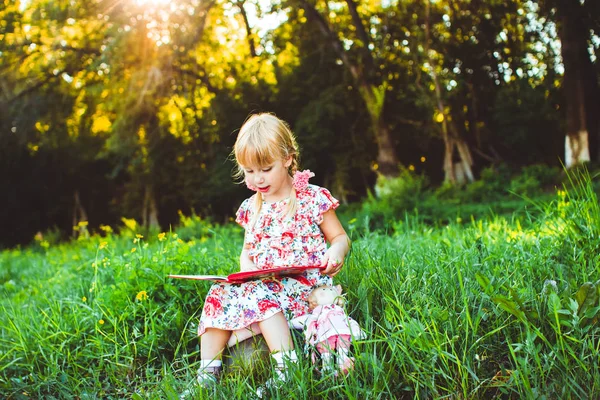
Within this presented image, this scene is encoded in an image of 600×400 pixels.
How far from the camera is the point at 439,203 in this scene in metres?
10.5

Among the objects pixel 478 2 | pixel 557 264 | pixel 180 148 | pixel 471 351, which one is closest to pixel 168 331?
pixel 471 351

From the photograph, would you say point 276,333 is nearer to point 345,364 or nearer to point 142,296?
point 345,364

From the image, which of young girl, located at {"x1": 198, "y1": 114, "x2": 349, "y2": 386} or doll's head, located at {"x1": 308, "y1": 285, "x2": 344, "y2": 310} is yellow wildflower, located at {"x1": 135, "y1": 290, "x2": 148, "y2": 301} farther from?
doll's head, located at {"x1": 308, "y1": 285, "x2": 344, "y2": 310}

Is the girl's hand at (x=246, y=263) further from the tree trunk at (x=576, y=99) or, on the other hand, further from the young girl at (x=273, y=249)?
the tree trunk at (x=576, y=99)

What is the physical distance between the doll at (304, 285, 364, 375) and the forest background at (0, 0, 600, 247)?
34.3ft

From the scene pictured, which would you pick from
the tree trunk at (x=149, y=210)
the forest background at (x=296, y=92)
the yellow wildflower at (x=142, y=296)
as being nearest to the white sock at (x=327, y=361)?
the yellow wildflower at (x=142, y=296)

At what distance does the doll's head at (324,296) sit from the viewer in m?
2.68

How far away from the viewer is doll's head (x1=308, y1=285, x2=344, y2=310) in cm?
268

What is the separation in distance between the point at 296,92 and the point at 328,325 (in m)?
14.5

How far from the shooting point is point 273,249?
292cm

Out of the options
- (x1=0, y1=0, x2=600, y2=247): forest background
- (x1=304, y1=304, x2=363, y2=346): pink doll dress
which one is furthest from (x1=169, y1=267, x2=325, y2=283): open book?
(x1=0, y1=0, x2=600, y2=247): forest background

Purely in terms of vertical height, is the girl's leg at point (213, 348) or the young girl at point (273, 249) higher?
the young girl at point (273, 249)

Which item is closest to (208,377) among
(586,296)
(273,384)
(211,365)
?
(211,365)

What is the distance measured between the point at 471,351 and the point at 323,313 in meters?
0.66
